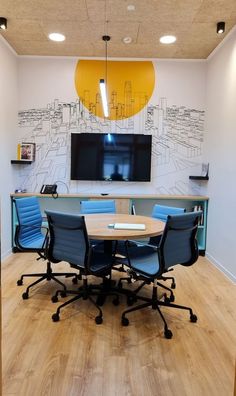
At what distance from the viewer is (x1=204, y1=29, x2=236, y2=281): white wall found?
3912mm

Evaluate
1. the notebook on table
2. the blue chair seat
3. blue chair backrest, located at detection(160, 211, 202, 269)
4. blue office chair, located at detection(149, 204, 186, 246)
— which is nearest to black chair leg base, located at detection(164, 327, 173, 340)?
blue chair backrest, located at detection(160, 211, 202, 269)

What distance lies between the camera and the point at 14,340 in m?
2.39

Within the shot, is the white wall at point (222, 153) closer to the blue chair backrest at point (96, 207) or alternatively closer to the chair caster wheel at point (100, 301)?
the blue chair backrest at point (96, 207)

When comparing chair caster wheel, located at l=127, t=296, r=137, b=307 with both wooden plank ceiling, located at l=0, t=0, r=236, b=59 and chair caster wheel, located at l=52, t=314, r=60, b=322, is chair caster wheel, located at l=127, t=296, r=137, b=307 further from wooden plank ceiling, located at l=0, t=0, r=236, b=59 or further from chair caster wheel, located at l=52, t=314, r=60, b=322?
wooden plank ceiling, located at l=0, t=0, r=236, b=59

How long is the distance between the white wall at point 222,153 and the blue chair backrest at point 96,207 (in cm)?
159

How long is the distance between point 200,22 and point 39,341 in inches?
158

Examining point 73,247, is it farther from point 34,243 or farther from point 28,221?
point 28,221

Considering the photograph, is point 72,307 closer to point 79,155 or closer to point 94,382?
point 94,382

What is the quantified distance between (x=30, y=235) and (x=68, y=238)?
1.08 m

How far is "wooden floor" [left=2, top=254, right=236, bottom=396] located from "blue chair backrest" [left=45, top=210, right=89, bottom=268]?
0.59 meters

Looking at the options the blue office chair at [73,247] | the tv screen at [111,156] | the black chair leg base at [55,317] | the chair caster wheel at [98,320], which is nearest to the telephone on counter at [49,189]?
the tv screen at [111,156]

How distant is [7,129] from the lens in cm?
458

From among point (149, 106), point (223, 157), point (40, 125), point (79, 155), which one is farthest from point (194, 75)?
point (40, 125)

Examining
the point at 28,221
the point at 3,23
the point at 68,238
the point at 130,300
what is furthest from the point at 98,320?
the point at 3,23
